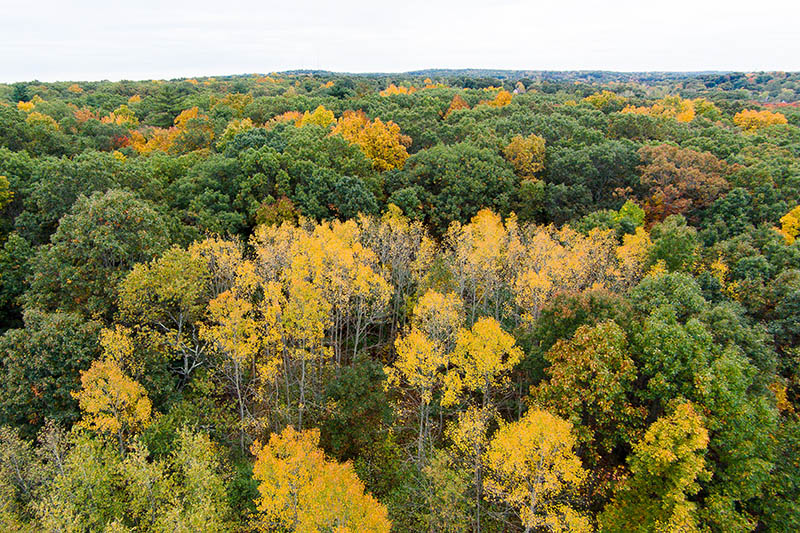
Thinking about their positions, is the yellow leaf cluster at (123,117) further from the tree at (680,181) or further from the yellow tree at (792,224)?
the yellow tree at (792,224)

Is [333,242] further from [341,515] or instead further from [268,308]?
[341,515]

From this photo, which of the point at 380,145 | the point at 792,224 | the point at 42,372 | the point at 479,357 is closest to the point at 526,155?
the point at 380,145

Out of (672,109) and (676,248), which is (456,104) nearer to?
(672,109)

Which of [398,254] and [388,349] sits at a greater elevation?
[398,254]

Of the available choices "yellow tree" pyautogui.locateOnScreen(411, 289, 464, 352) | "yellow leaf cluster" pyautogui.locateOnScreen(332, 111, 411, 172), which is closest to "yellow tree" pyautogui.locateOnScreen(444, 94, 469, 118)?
"yellow leaf cluster" pyautogui.locateOnScreen(332, 111, 411, 172)

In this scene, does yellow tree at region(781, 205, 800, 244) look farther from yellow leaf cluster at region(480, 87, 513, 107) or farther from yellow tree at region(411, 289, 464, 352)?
yellow leaf cluster at region(480, 87, 513, 107)

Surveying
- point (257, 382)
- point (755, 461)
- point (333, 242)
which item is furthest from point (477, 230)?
point (755, 461)
